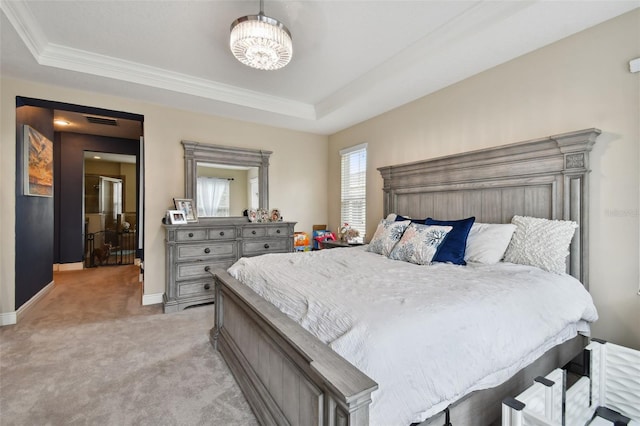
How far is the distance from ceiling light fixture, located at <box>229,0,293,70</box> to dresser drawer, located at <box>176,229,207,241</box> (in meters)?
2.22

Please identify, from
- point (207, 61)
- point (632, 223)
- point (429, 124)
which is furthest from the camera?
point (429, 124)

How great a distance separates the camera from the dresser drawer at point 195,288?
3.60m

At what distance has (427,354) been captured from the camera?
1150 mm

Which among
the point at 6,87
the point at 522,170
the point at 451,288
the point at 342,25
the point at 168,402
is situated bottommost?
the point at 168,402

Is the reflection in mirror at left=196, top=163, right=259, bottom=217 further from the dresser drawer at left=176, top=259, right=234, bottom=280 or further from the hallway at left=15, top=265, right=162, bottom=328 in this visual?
the hallway at left=15, top=265, right=162, bottom=328

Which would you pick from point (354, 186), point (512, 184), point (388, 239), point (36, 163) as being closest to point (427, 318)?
point (388, 239)

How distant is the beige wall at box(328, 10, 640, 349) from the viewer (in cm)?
199

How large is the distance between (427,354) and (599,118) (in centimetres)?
229

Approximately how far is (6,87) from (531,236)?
5222mm

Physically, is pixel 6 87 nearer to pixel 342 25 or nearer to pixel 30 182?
pixel 30 182

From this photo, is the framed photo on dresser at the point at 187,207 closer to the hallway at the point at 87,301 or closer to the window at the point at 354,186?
the hallway at the point at 87,301

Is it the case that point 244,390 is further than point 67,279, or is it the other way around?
point 67,279

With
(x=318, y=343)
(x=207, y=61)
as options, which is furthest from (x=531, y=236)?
(x=207, y=61)

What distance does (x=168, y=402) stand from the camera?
1846mm
